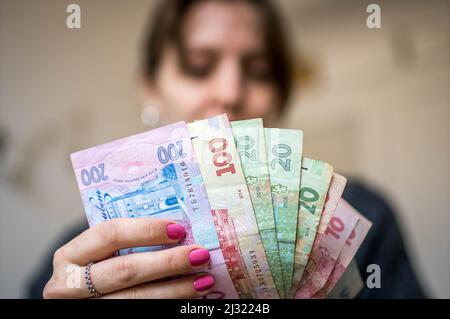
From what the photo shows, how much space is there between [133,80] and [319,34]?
120cm

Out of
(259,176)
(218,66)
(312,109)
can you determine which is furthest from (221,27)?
(312,109)

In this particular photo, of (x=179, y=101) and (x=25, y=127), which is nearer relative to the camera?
(x=179, y=101)

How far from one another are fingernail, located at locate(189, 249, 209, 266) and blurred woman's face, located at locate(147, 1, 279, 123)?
16.9 inches

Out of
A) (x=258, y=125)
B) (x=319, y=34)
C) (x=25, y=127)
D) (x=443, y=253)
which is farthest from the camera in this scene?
(x=319, y=34)

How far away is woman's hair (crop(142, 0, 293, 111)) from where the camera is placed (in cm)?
87

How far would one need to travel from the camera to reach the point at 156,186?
425 mm

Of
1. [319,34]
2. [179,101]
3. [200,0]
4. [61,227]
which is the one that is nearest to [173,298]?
[179,101]

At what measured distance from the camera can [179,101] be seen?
0.87 m

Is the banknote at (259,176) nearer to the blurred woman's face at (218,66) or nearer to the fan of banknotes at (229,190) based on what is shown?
the fan of banknotes at (229,190)

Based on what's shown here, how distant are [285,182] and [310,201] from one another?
0.04 m

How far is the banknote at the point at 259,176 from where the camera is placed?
42 cm

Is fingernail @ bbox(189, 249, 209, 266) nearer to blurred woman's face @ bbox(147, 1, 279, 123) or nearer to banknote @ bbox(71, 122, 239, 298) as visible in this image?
banknote @ bbox(71, 122, 239, 298)

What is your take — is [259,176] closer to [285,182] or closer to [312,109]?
[285,182]
